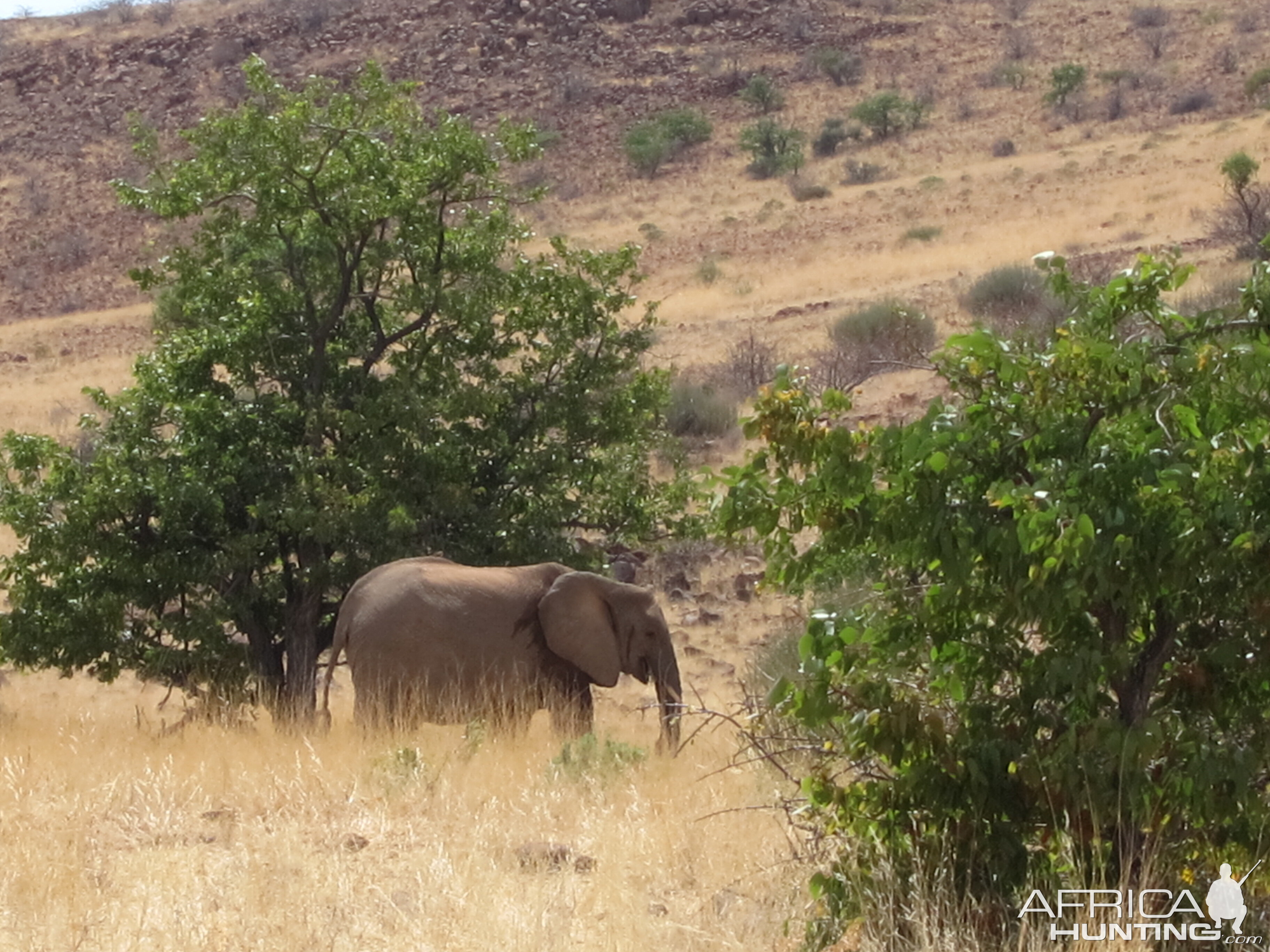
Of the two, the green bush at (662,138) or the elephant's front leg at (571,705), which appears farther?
the green bush at (662,138)

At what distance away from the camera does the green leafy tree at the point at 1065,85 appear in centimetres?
5119

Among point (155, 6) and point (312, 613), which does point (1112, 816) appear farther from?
point (155, 6)

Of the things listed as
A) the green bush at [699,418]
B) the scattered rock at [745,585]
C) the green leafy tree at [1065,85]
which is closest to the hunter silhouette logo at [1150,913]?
the scattered rock at [745,585]

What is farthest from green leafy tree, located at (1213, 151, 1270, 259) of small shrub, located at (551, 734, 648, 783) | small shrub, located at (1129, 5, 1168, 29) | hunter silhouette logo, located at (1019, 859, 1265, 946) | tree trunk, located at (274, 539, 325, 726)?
small shrub, located at (1129, 5, 1168, 29)

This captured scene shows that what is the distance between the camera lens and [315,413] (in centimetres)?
1170

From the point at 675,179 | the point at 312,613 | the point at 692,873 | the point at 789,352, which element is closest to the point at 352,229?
the point at 312,613

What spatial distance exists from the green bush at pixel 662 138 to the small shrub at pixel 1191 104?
618 inches

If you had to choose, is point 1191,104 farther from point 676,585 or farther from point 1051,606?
point 1051,606

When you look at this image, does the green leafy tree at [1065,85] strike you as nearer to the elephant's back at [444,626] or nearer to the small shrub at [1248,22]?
the small shrub at [1248,22]

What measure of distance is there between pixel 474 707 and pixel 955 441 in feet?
21.1

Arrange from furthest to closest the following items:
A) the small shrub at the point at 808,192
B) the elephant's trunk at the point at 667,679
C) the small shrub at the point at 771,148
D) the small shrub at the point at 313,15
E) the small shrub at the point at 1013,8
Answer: the small shrub at the point at 313,15, the small shrub at the point at 1013,8, the small shrub at the point at 771,148, the small shrub at the point at 808,192, the elephant's trunk at the point at 667,679

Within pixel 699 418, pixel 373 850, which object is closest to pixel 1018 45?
pixel 699 418

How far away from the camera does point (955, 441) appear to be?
472 centimetres

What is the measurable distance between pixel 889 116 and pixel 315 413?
145ft
